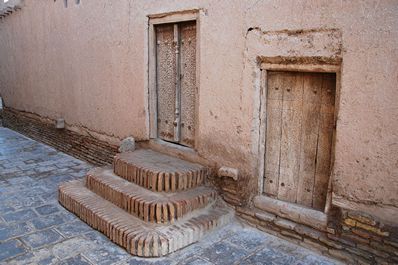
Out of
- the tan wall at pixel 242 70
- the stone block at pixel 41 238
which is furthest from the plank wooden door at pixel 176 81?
the stone block at pixel 41 238

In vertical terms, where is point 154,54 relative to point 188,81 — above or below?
above

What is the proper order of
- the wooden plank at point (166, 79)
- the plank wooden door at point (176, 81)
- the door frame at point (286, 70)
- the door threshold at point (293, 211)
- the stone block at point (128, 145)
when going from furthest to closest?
the stone block at point (128, 145), the wooden plank at point (166, 79), the plank wooden door at point (176, 81), the door threshold at point (293, 211), the door frame at point (286, 70)

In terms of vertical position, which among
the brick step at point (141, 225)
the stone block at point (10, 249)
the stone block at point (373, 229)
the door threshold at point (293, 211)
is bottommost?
the stone block at point (10, 249)

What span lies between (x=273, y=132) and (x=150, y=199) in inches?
66.4

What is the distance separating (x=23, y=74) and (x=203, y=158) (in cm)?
737

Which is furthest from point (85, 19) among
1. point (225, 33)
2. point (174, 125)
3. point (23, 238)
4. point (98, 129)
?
point (23, 238)

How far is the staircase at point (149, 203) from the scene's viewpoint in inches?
156

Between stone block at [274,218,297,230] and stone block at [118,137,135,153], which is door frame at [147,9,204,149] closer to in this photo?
stone block at [118,137,135,153]

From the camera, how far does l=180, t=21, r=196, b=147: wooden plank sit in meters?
5.11

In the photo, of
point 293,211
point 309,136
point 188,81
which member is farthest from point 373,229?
point 188,81

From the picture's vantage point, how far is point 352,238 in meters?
3.62

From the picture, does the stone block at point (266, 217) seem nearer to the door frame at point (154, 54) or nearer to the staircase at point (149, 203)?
the staircase at point (149, 203)

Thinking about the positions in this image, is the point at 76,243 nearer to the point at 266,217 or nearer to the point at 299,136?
the point at 266,217

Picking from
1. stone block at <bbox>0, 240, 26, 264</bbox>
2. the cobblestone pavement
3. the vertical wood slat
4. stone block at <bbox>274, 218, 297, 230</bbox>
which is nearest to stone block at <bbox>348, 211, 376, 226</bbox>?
the cobblestone pavement
